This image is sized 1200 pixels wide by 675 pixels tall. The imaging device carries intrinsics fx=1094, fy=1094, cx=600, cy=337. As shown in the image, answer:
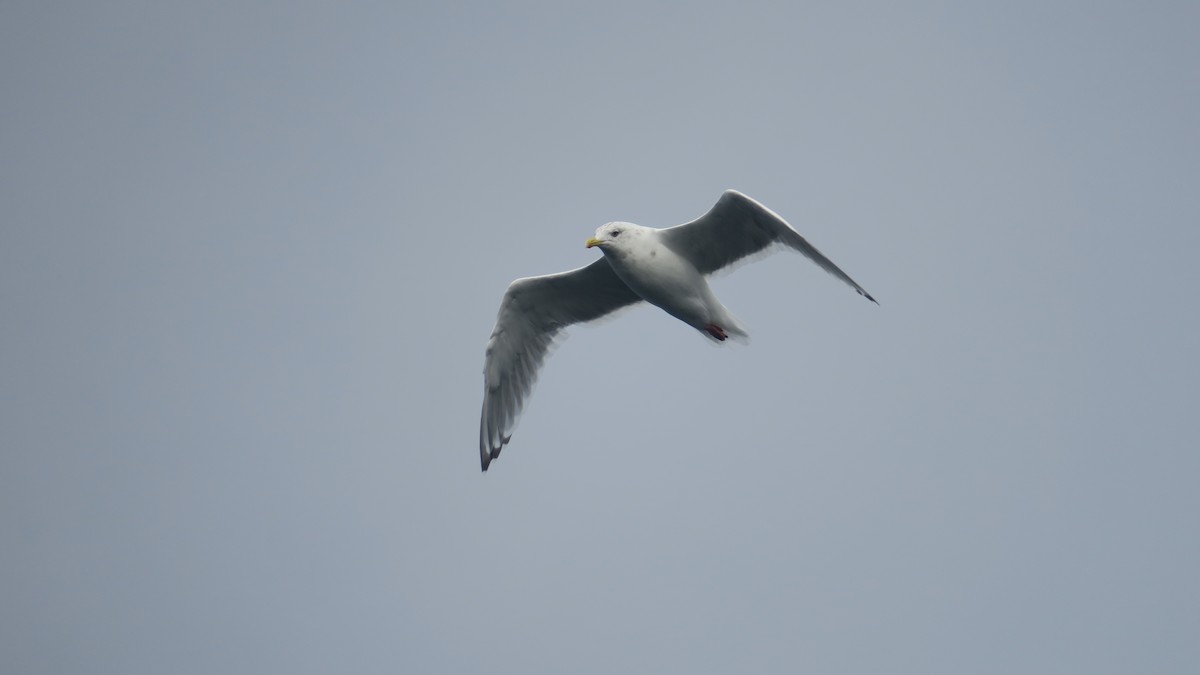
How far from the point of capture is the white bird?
885 centimetres

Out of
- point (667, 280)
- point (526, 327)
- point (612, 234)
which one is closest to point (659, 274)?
point (667, 280)

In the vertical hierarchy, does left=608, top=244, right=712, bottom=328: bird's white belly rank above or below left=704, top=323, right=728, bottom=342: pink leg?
above

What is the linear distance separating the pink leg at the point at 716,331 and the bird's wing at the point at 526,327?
1.08 meters

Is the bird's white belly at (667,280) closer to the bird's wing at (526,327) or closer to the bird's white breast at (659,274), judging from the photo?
the bird's white breast at (659,274)

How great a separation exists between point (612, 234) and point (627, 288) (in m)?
1.25

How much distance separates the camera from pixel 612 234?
9.03 m

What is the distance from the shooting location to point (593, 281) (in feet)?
33.1

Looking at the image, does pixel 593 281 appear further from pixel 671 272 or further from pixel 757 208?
pixel 757 208

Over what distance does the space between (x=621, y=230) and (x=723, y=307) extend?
1.10m

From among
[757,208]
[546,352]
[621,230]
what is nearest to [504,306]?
[546,352]

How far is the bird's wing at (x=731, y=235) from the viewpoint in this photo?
8.60 metres

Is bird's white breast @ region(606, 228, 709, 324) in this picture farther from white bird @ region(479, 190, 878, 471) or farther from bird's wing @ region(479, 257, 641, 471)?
bird's wing @ region(479, 257, 641, 471)

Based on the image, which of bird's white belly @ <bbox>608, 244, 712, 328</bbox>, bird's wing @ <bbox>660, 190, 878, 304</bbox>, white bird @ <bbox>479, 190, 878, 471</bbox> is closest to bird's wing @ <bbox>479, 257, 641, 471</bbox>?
white bird @ <bbox>479, 190, 878, 471</bbox>

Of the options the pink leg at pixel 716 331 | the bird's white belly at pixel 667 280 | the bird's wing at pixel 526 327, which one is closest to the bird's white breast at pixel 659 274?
the bird's white belly at pixel 667 280
